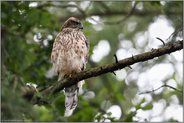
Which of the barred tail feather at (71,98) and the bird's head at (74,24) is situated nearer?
the barred tail feather at (71,98)

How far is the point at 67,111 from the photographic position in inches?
329

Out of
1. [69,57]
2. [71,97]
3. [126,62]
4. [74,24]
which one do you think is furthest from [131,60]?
[74,24]

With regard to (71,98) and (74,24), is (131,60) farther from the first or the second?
(74,24)

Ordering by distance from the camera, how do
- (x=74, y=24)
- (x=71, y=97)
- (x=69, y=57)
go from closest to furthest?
(x=69, y=57), (x=71, y=97), (x=74, y=24)

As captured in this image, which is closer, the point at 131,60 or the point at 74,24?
the point at 131,60

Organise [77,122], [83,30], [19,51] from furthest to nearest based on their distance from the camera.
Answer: [77,122], [83,30], [19,51]

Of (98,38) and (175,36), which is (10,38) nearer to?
(175,36)

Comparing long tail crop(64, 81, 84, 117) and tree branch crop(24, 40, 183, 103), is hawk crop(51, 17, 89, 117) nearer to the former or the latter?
long tail crop(64, 81, 84, 117)

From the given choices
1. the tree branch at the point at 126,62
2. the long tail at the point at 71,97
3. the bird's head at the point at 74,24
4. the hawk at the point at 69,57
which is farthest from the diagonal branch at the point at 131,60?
the bird's head at the point at 74,24

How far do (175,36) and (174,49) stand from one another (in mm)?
146

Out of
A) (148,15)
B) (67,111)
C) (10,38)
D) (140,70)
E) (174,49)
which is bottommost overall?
(174,49)

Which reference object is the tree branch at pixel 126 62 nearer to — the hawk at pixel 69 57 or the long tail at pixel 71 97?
the hawk at pixel 69 57

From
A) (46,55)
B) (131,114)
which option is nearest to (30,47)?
(46,55)

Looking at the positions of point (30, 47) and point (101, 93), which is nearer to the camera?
point (30, 47)
